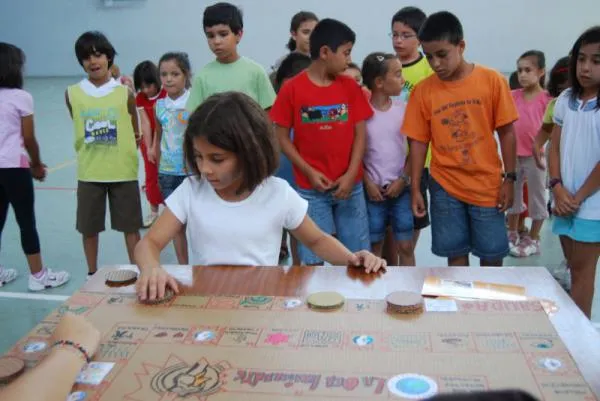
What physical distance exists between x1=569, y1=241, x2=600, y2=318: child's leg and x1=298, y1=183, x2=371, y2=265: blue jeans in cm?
92

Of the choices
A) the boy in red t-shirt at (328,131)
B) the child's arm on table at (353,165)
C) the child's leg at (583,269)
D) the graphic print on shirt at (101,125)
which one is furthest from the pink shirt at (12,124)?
the child's leg at (583,269)

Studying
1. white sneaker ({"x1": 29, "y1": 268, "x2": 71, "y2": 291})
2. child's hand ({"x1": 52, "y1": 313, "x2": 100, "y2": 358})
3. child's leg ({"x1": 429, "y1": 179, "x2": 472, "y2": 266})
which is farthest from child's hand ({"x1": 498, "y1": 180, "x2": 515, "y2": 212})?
white sneaker ({"x1": 29, "y1": 268, "x2": 71, "y2": 291})

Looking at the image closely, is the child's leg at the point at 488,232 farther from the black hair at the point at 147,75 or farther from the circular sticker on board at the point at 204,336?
the black hair at the point at 147,75

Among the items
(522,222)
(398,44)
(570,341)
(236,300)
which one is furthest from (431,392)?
(522,222)

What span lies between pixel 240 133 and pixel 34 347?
2.72 feet

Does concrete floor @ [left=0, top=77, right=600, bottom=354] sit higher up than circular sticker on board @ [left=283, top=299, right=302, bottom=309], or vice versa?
circular sticker on board @ [left=283, top=299, right=302, bottom=309]

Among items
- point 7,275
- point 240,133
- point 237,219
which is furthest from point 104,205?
point 240,133

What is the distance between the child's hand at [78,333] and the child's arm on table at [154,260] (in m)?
0.23

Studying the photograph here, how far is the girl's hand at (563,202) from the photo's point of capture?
2.54 meters

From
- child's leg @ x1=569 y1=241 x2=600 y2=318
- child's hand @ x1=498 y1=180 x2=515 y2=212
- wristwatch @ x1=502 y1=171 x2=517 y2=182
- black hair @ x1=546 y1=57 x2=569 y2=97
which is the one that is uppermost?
black hair @ x1=546 y1=57 x2=569 y2=97

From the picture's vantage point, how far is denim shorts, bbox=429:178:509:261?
2.65 m

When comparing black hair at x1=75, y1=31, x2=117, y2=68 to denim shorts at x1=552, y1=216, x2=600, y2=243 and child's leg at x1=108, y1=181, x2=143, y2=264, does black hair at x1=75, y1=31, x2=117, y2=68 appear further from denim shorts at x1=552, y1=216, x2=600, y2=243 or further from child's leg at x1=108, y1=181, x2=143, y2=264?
denim shorts at x1=552, y1=216, x2=600, y2=243

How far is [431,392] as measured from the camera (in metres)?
1.15

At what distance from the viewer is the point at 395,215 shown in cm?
310
